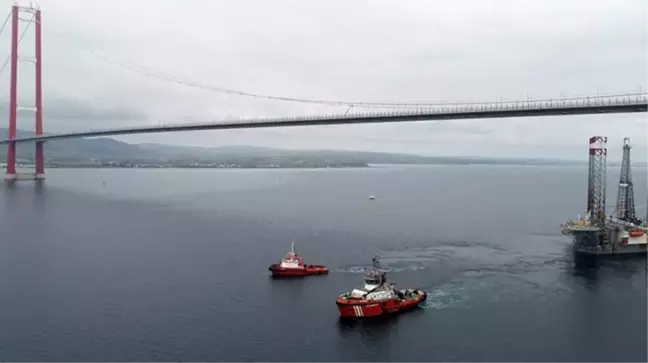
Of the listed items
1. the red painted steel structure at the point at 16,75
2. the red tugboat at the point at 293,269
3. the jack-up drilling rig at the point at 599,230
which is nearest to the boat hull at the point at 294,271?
the red tugboat at the point at 293,269

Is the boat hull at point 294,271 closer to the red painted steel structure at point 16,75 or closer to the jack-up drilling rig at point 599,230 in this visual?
the jack-up drilling rig at point 599,230

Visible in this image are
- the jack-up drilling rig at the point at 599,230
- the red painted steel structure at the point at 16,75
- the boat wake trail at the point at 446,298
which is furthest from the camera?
the red painted steel structure at the point at 16,75

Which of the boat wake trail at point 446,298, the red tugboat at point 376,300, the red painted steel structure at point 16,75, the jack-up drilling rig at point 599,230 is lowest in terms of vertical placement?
the boat wake trail at point 446,298

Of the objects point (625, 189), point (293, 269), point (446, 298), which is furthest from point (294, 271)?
point (625, 189)

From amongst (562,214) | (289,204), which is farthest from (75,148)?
(562,214)

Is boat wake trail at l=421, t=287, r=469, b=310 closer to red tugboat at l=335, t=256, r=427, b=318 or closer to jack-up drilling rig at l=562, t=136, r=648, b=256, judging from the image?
red tugboat at l=335, t=256, r=427, b=318

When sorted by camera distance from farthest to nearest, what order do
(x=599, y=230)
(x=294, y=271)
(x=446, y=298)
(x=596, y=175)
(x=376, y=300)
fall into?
(x=596, y=175), (x=599, y=230), (x=294, y=271), (x=446, y=298), (x=376, y=300)

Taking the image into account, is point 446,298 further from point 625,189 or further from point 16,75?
point 16,75

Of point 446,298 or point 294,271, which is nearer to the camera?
point 446,298
